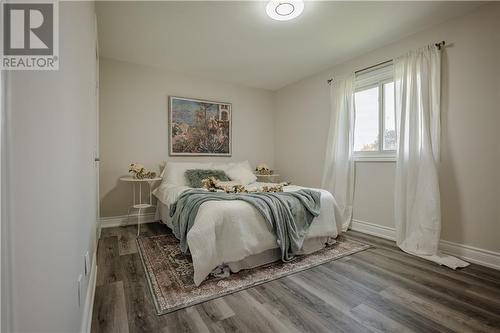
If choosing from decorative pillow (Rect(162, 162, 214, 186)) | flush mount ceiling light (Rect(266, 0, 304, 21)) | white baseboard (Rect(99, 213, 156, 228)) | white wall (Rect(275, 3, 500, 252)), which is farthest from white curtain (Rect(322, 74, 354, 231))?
white baseboard (Rect(99, 213, 156, 228))

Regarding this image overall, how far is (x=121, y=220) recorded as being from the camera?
3.48 metres

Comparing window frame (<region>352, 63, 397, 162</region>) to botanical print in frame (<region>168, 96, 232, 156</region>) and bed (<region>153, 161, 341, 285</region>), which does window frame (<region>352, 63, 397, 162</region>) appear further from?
botanical print in frame (<region>168, 96, 232, 156</region>)

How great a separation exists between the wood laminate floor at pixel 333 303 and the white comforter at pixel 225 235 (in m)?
0.30

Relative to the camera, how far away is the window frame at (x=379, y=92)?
9.91 ft

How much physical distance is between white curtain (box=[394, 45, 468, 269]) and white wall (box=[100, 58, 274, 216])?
283 centimetres

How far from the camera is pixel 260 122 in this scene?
15.8ft

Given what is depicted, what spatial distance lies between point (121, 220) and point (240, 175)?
191 centimetres

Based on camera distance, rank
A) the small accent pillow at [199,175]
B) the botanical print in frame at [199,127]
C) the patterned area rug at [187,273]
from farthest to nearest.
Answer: the botanical print in frame at [199,127]
the small accent pillow at [199,175]
the patterned area rug at [187,273]

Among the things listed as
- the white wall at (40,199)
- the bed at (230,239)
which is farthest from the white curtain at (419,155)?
the white wall at (40,199)

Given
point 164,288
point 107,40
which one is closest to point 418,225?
point 164,288

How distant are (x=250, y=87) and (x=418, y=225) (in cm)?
360

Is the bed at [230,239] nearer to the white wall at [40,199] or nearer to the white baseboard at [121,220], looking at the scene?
the white wall at [40,199]

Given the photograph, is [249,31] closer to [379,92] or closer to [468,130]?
[379,92]

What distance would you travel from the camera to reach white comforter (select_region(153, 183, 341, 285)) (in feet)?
5.95
